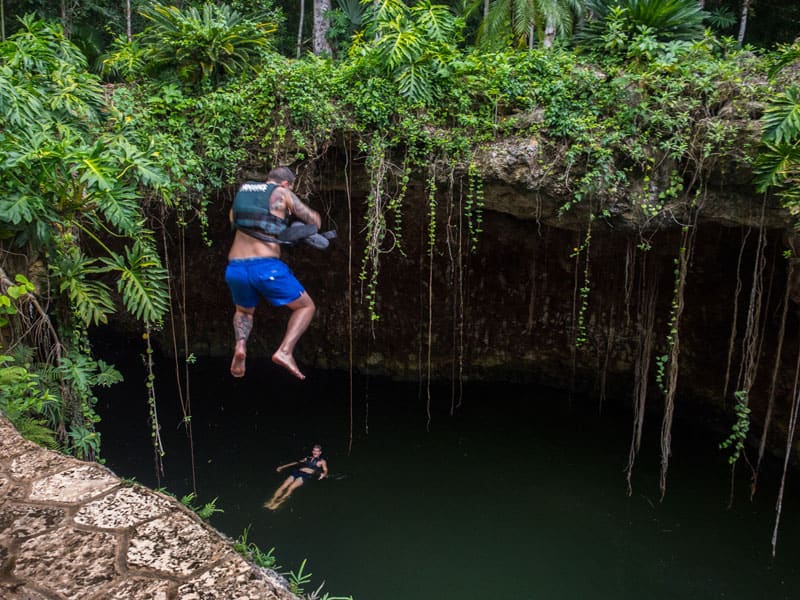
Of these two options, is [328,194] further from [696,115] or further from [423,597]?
[423,597]

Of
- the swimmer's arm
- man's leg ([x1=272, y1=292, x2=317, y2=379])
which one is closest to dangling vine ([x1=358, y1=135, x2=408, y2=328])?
man's leg ([x1=272, y1=292, x2=317, y2=379])

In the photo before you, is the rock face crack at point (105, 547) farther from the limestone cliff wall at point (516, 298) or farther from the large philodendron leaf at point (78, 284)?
the limestone cliff wall at point (516, 298)

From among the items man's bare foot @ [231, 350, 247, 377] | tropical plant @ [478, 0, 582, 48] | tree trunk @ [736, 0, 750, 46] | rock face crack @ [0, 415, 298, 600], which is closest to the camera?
rock face crack @ [0, 415, 298, 600]

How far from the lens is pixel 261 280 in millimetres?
4336

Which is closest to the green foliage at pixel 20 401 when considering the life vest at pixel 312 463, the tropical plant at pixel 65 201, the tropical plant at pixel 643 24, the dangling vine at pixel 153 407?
the tropical plant at pixel 65 201

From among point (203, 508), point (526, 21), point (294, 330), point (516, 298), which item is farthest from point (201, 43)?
point (516, 298)

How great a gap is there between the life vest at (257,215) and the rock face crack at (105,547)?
8.61ft

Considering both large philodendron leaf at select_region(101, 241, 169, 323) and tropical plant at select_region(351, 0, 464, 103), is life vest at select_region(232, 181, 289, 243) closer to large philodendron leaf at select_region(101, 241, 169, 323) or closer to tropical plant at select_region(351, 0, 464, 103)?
large philodendron leaf at select_region(101, 241, 169, 323)

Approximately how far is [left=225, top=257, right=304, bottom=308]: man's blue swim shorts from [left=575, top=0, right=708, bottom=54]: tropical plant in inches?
123

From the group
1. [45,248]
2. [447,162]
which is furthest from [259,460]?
[447,162]

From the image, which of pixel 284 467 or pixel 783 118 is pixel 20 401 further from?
pixel 783 118

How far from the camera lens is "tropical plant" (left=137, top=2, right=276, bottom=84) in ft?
16.0

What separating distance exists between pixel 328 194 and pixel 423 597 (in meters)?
4.17

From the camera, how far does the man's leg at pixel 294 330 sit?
169 inches
